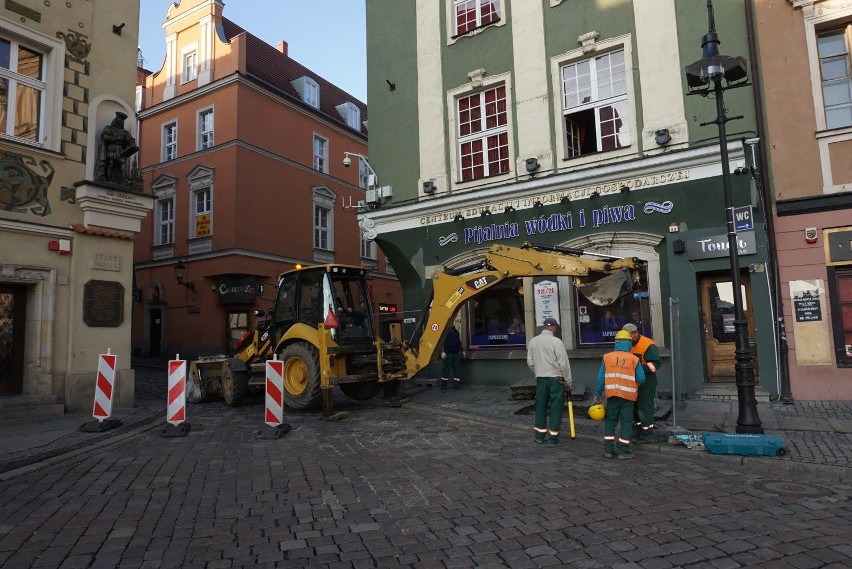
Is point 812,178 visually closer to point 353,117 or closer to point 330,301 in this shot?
point 330,301

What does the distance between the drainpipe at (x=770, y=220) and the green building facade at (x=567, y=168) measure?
14 cm

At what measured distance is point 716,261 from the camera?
11.4 metres

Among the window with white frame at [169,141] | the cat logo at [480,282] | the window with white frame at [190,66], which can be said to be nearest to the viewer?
the cat logo at [480,282]

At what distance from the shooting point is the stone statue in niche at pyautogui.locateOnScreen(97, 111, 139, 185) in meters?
11.9

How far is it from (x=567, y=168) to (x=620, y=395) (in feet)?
24.9

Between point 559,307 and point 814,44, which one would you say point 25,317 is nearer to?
point 559,307

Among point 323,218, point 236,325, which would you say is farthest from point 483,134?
point 323,218

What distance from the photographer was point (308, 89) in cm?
2919

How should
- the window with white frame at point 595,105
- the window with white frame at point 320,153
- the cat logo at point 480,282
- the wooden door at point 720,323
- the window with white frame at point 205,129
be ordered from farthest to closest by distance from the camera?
1. the window with white frame at point 320,153
2. the window with white frame at point 205,129
3. the window with white frame at point 595,105
4. the wooden door at point 720,323
5. the cat logo at point 480,282

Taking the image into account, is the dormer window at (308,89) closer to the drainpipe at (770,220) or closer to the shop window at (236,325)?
the shop window at (236,325)

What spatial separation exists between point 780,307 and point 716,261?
1.38 metres

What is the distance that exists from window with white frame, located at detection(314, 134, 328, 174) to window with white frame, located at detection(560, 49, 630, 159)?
56.0 ft

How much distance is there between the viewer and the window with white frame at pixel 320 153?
94.2 feet

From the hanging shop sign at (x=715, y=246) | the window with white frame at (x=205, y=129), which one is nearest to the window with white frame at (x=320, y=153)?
the window with white frame at (x=205, y=129)
